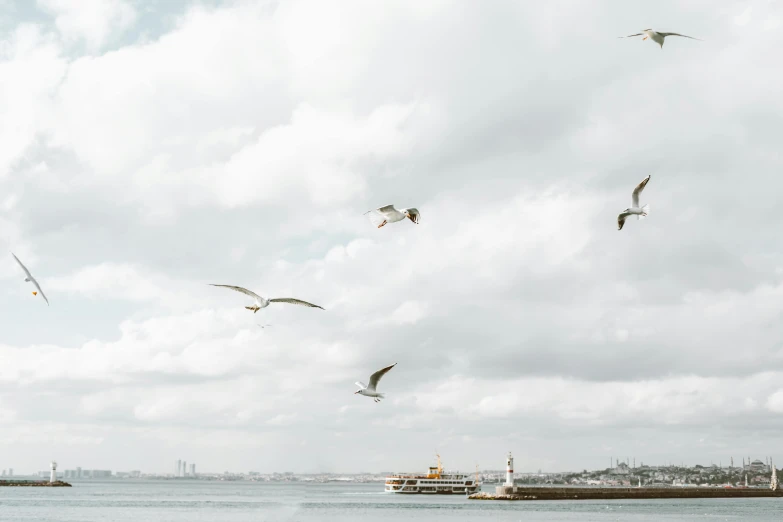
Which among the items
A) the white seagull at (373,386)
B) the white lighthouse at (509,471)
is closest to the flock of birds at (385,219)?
the white seagull at (373,386)

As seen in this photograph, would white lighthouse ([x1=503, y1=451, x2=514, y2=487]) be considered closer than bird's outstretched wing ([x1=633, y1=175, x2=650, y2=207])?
No

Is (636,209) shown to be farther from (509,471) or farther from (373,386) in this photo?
(509,471)

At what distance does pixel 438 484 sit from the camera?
474ft

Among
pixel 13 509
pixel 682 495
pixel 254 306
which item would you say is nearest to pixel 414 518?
pixel 13 509

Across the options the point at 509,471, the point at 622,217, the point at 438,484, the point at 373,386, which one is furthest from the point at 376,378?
the point at 438,484

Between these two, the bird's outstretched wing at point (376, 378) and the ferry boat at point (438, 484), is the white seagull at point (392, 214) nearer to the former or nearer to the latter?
the bird's outstretched wing at point (376, 378)

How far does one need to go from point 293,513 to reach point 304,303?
275 ft

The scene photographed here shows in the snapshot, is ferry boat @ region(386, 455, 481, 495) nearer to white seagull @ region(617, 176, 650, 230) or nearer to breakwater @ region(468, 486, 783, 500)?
breakwater @ region(468, 486, 783, 500)

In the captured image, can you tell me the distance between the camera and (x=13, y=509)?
316 feet

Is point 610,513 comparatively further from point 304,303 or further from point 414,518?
point 304,303

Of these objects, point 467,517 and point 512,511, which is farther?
point 512,511

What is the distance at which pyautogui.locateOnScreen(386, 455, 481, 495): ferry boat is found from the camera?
472 feet

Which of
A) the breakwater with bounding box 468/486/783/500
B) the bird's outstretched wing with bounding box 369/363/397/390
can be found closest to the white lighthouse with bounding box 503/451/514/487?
the breakwater with bounding box 468/486/783/500

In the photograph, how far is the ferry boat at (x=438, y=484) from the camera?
144000 mm
